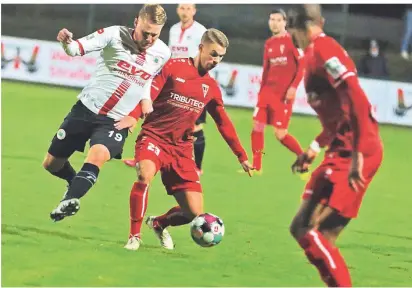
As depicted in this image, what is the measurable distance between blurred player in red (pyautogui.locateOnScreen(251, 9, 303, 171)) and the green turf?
49 centimetres

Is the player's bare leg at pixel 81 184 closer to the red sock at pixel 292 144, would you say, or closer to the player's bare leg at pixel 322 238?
the player's bare leg at pixel 322 238

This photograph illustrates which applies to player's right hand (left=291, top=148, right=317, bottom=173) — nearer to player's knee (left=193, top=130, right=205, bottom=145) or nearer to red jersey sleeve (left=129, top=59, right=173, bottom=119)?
red jersey sleeve (left=129, top=59, right=173, bottom=119)

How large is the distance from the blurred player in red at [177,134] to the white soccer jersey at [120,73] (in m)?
0.39

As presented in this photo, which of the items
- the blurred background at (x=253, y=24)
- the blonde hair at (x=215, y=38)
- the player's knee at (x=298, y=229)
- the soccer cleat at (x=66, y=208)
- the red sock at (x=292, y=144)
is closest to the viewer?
the player's knee at (x=298, y=229)

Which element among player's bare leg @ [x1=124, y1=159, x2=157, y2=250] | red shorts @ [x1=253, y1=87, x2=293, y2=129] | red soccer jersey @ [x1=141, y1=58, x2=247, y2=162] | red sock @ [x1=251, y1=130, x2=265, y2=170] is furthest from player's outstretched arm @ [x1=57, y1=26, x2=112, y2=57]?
red shorts @ [x1=253, y1=87, x2=293, y2=129]

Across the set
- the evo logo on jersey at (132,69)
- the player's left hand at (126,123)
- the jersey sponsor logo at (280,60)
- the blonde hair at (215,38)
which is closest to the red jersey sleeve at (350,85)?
the blonde hair at (215,38)

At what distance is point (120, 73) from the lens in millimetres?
8234

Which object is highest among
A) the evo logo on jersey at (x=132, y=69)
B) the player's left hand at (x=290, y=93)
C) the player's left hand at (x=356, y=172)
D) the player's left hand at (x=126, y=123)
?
A: the player's left hand at (x=356, y=172)

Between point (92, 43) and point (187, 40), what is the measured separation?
419cm

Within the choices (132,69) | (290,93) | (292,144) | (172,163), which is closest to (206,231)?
(172,163)

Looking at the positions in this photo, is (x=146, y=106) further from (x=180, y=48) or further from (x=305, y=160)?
(x=180, y=48)

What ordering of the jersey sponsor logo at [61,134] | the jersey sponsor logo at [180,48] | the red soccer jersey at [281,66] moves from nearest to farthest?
the jersey sponsor logo at [61,134]
the jersey sponsor logo at [180,48]
the red soccer jersey at [281,66]

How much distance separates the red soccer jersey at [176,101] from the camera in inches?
305

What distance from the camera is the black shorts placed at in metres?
7.98
